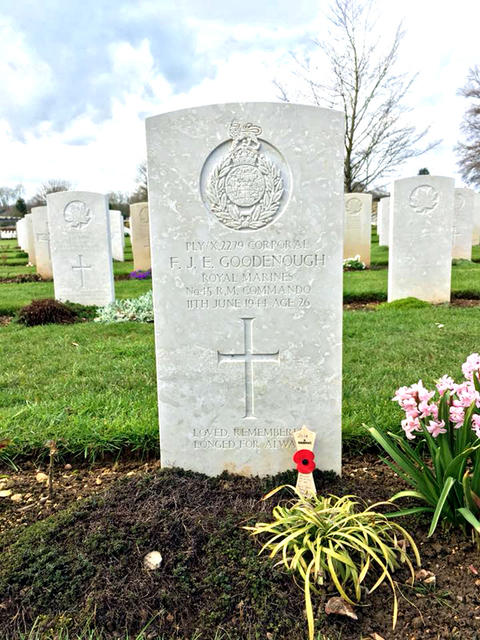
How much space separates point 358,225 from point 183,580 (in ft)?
47.1

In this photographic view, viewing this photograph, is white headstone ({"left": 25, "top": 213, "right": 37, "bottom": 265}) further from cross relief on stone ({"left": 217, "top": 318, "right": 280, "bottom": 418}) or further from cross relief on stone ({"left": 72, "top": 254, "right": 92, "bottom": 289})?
cross relief on stone ({"left": 217, "top": 318, "right": 280, "bottom": 418})

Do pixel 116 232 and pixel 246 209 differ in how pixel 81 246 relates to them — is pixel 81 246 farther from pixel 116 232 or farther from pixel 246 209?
pixel 116 232

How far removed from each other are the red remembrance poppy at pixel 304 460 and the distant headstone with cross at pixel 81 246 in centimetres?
736

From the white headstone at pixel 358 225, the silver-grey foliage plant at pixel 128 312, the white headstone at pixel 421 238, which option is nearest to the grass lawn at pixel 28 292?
the silver-grey foliage plant at pixel 128 312

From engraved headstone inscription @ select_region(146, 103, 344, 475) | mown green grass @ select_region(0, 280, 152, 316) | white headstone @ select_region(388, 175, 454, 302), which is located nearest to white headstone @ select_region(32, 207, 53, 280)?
mown green grass @ select_region(0, 280, 152, 316)

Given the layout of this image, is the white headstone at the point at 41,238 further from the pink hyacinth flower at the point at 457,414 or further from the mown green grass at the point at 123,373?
the pink hyacinth flower at the point at 457,414

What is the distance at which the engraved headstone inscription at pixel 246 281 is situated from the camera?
2637 mm

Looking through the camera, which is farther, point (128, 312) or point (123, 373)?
point (128, 312)

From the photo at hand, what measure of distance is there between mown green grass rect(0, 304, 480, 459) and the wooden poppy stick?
39 centimetres

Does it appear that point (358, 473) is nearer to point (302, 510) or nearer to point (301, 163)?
point (302, 510)

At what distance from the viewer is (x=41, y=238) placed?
14.0m

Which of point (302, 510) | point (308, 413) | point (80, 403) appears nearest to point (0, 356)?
point (80, 403)

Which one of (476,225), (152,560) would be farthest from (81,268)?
(476,225)

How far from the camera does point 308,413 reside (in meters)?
2.86
